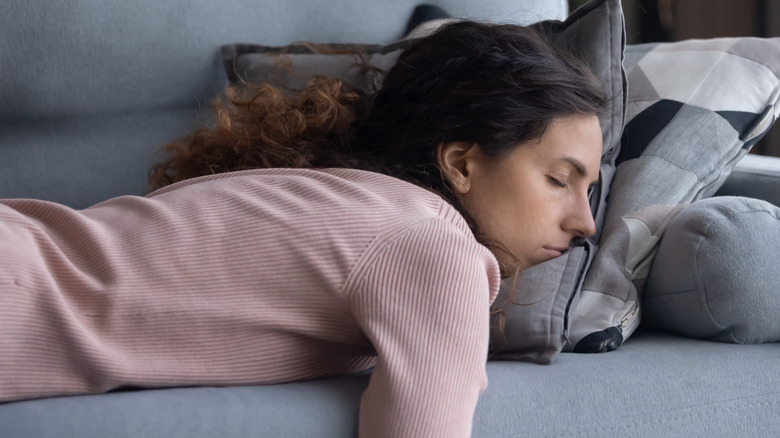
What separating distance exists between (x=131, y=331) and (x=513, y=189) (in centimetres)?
51

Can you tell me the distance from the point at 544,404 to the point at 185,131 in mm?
965

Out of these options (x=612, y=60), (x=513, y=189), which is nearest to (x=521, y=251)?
(x=513, y=189)

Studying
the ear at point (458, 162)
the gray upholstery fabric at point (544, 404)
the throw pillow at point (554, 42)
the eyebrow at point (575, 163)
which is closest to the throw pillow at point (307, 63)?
the throw pillow at point (554, 42)

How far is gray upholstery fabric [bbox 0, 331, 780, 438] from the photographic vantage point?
69 cm

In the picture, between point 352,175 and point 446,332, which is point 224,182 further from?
point 446,332

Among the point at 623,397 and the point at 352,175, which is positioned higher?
the point at 352,175

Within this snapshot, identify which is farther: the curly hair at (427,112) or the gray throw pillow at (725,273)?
the curly hair at (427,112)

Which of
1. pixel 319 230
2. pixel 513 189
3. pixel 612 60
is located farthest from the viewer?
pixel 612 60

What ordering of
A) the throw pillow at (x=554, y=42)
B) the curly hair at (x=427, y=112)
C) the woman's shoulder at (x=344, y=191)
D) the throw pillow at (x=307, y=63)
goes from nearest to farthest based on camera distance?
1. the woman's shoulder at (x=344, y=191)
2. the throw pillow at (x=554, y=42)
3. the curly hair at (x=427, y=112)
4. the throw pillow at (x=307, y=63)

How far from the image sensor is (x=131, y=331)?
78 cm

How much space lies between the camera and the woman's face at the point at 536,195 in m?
1.04

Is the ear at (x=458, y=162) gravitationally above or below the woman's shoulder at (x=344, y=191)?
below

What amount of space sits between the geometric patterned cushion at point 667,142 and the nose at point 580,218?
0.04 meters

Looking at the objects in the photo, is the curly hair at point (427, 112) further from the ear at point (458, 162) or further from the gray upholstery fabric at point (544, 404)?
the gray upholstery fabric at point (544, 404)
